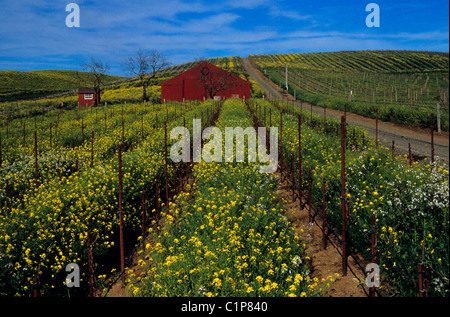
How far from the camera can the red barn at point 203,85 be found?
50.6m

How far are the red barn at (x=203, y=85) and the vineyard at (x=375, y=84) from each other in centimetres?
850

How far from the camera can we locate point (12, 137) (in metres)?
16.8

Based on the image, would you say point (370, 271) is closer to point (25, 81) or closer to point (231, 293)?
point (231, 293)

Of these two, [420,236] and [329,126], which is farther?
[329,126]

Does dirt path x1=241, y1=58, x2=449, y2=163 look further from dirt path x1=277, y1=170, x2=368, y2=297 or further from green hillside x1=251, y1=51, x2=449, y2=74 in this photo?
green hillside x1=251, y1=51, x2=449, y2=74

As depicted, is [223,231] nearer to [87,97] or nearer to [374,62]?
[87,97]

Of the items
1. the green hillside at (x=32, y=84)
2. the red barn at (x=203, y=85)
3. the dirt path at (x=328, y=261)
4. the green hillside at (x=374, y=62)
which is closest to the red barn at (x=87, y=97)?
the red barn at (x=203, y=85)

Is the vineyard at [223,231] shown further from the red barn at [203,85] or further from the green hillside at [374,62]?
the green hillside at [374,62]

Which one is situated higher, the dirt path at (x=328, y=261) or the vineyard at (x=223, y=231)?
the vineyard at (x=223, y=231)

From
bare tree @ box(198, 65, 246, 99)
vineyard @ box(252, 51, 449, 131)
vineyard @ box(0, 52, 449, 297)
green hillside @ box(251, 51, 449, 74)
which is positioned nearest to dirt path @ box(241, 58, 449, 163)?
vineyard @ box(252, 51, 449, 131)

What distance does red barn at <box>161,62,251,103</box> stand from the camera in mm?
50625

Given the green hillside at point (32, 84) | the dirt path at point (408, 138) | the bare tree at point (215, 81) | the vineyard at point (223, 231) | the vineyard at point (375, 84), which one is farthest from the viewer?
the green hillside at point (32, 84)

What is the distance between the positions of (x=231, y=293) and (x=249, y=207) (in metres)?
2.74
